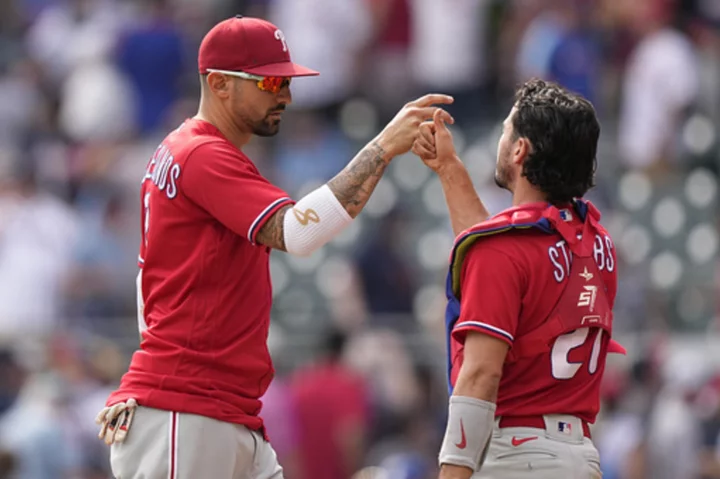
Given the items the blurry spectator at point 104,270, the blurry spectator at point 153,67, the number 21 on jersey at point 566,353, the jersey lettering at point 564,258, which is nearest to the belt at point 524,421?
the number 21 on jersey at point 566,353

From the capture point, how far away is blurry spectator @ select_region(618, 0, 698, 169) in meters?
14.4

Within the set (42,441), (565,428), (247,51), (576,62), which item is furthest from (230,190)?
(576,62)

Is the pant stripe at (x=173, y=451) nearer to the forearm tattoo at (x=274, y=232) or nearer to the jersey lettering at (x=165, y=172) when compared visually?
the forearm tattoo at (x=274, y=232)

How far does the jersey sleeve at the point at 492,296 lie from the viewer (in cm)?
538

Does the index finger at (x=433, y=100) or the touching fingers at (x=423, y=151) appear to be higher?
the index finger at (x=433, y=100)

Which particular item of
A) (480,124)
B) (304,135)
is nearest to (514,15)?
(480,124)

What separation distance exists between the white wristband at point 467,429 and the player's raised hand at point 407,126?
102 cm

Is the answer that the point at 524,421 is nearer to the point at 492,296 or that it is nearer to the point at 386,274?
the point at 492,296

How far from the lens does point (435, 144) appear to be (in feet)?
19.9

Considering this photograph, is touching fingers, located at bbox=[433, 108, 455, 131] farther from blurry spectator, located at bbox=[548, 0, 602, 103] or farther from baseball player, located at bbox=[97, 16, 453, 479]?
blurry spectator, located at bbox=[548, 0, 602, 103]

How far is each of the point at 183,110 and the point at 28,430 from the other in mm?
4630

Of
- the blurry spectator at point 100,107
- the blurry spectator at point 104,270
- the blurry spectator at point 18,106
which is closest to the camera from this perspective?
the blurry spectator at point 104,270

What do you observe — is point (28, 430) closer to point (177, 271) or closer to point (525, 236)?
point (177, 271)

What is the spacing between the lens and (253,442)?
5977 mm
